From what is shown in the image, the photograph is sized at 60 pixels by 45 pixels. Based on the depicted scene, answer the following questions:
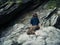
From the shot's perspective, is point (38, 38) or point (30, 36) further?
point (30, 36)

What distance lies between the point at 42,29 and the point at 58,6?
551cm

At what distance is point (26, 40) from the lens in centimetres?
1622

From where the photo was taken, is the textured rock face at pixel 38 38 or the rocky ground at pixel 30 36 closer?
the textured rock face at pixel 38 38

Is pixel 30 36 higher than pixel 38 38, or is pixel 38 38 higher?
pixel 30 36

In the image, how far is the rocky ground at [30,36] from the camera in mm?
15859

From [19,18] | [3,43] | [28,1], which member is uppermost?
[28,1]

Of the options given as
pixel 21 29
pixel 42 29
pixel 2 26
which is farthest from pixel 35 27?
pixel 2 26

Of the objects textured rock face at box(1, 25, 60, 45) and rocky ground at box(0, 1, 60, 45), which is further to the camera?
rocky ground at box(0, 1, 60, 45)

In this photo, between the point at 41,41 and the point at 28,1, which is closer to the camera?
the point at 41,41

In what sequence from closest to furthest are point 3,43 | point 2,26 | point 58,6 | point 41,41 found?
1. point 41,41
2. point 3,43
3. point 2,26
4. point 58,6

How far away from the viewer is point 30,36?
16594 millimetres

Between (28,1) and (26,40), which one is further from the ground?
(28,1)

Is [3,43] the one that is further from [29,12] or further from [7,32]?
[29,12]

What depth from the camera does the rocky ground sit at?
15859 mm
